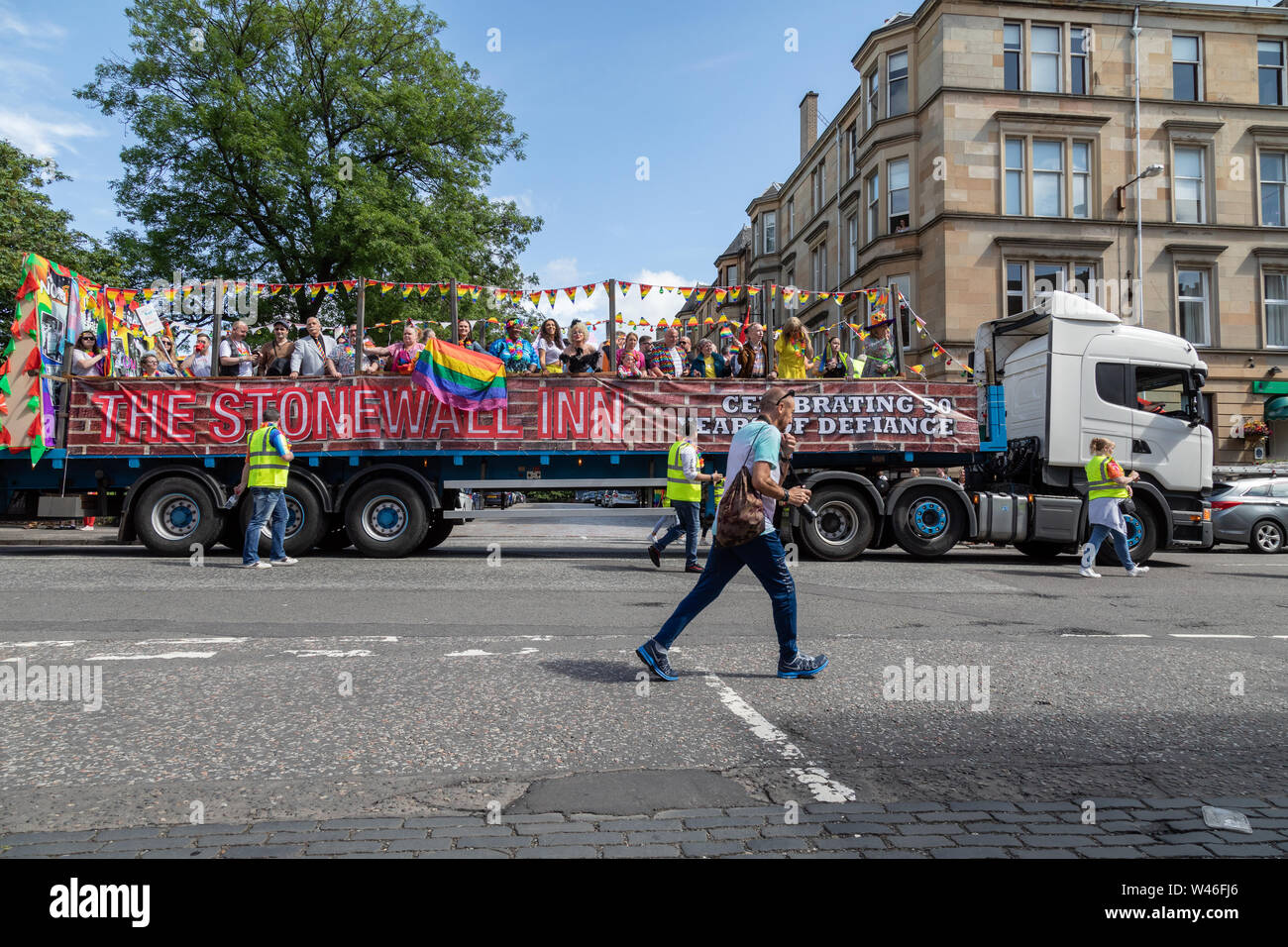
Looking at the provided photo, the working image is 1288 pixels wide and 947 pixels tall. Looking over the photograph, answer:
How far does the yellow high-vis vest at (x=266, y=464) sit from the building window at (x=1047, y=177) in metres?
25.4

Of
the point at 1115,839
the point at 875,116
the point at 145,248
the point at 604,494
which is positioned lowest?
the point at 1115,839

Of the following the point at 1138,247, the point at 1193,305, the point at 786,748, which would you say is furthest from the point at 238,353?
the point at 1193,305

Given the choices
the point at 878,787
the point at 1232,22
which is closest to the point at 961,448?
the point at 878,787

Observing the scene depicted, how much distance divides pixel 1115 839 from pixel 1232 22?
34761 millimetres

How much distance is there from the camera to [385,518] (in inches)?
496

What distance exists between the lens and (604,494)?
13484 millimetres

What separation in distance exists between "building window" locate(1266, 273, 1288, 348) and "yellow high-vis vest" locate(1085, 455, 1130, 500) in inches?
891

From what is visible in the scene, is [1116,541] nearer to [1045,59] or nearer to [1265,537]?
[1265,537]

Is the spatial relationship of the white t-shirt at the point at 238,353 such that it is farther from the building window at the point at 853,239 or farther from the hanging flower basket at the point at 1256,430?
the hanging flower basket at the point at 1256,430

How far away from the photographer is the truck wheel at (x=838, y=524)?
12.9 metres

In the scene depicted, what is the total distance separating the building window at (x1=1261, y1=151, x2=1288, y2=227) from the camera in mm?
29203

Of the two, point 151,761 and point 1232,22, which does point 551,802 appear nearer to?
point 151,761

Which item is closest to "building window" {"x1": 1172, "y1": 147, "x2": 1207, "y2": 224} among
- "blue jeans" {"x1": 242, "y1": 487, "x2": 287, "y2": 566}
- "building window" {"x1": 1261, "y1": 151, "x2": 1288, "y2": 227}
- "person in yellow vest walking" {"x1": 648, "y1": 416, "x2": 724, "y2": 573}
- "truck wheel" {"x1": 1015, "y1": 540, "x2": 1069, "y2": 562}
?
"building window" {"x1": 1261, "y1": 151, "x2": 1288, "y2": 227}

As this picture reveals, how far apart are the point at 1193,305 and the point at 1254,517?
14.4 m
